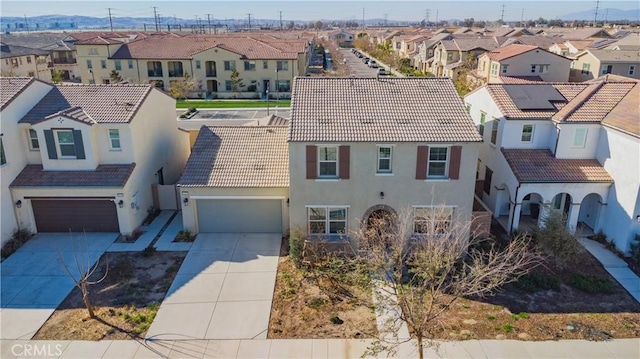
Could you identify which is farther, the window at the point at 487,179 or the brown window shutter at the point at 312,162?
A: the window at the point at 487,179

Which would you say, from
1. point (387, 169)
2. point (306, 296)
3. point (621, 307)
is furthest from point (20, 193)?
point (621, 307)

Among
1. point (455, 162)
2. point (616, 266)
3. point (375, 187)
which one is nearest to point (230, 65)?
point (375, 187)

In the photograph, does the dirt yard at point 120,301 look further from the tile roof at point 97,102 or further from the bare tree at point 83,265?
the tile roof at point 97,102

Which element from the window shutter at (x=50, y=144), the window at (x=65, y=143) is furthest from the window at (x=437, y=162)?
the window shutter at (x=50, y=144)

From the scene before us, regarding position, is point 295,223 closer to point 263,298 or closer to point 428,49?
point 263,298

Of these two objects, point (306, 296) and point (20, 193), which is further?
point (20, 193)

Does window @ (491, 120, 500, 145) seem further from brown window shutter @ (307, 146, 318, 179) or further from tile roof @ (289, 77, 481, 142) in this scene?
brown window shutter @ (307, 146, 318, 179)

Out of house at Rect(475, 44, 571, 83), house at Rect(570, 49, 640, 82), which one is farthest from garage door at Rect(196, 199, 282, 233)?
house at Rect(570, 49, 640, 82)
